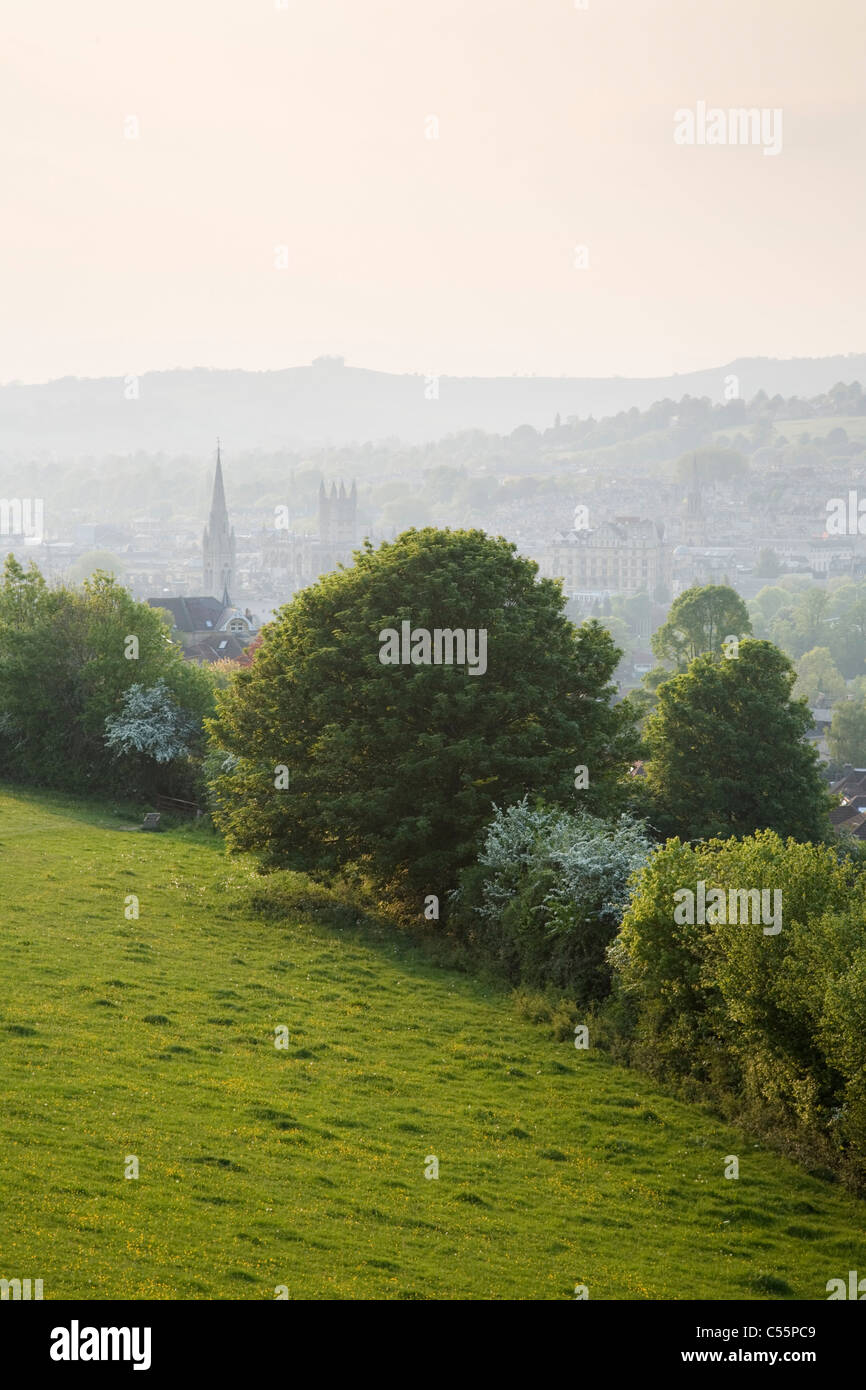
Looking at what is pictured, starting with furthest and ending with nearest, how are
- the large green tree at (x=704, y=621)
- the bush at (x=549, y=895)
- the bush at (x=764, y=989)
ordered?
the large green tree at (x=704, y=621) → the bush at (x=549, y=895) → the bush at (x=764, y=989)

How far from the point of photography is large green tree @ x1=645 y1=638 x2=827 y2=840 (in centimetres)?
3881

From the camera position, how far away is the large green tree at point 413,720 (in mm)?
32875

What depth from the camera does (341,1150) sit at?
1836cm

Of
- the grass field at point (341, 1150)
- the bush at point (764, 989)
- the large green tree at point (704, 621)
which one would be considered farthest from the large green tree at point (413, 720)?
the large green tree at point (704, 621)

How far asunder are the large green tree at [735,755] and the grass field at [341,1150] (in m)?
12.4

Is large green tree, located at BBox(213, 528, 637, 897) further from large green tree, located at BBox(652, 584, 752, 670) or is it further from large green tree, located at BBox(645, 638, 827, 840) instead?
large green tree, located at BBox(652, 584, 752, 670)

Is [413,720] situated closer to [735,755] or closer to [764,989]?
[735,755]

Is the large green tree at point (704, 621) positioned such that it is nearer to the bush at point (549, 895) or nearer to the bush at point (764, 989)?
the bush at point (549, 895)

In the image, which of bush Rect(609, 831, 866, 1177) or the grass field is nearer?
the grass field

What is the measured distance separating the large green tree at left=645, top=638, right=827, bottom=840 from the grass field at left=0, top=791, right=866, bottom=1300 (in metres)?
12.4

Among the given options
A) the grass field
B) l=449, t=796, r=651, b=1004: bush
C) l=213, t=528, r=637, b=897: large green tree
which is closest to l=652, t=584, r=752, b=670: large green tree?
l=213, t=528, r=637, b=897: large green tree
